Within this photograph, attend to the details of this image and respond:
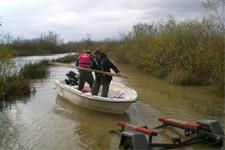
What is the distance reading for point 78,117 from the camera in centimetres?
1249

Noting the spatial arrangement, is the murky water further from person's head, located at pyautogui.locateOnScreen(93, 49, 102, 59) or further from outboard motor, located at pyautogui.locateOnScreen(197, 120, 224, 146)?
person's head, located at pyautogui.locateOnScreen(93, 49, 102, 59)

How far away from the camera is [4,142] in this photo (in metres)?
9.30

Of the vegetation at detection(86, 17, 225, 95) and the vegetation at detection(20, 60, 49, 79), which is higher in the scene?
the vegetation at detection(86, 17, 225, 95)

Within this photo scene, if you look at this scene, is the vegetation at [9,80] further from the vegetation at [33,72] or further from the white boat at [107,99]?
the vegetation at [33,72]

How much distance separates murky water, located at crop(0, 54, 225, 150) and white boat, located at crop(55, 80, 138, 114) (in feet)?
0.71

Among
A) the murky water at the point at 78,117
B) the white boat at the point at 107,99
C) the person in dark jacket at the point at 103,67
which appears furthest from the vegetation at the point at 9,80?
the person in dark jacket at the point at 103,67

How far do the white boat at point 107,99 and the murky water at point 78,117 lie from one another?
22 cm

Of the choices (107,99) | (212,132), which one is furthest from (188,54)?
(212,132)

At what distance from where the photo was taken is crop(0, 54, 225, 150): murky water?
9401 mm

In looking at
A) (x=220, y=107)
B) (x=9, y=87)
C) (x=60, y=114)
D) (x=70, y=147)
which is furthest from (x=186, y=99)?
(x=70, y=147)

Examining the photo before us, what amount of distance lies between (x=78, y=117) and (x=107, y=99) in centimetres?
119

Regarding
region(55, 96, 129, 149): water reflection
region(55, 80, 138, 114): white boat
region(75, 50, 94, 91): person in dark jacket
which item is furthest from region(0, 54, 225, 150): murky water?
region(75, 50, 94, 91): person in dark jacket

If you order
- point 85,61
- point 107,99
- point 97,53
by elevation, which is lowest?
point 107,99

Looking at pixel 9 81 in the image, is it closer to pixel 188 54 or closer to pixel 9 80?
pixel 9 80
